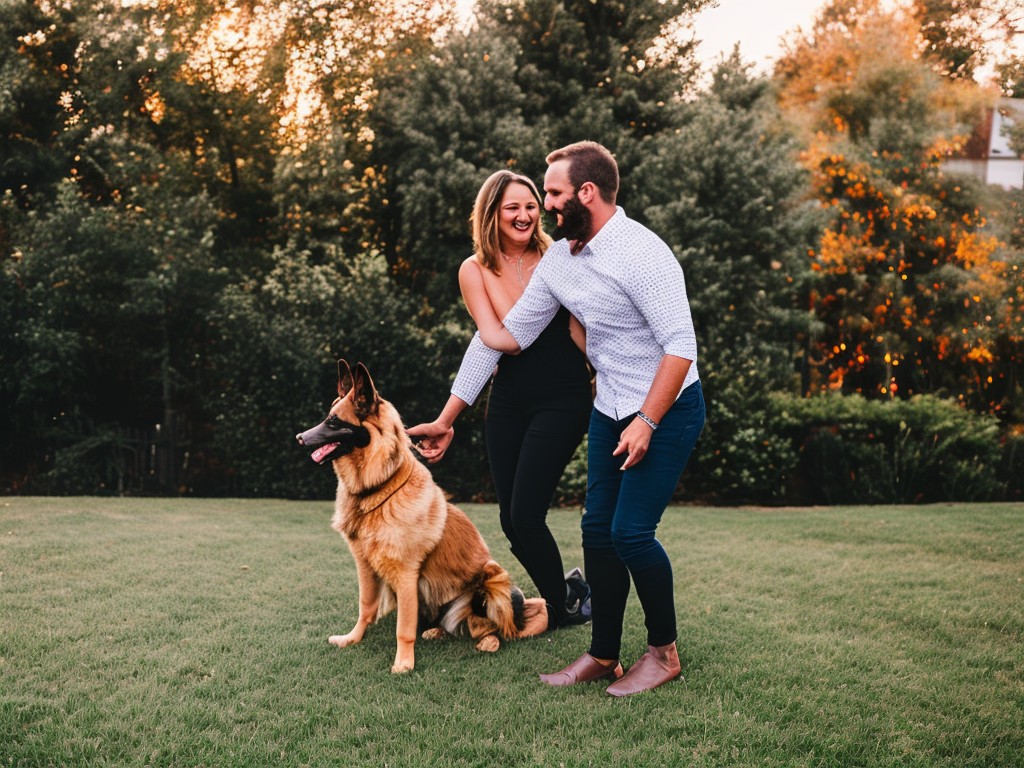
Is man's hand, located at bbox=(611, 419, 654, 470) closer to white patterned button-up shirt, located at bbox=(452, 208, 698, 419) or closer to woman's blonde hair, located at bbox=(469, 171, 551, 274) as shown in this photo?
white patterned button-up shirt, located at bbox=(452, 208, 698, 419)

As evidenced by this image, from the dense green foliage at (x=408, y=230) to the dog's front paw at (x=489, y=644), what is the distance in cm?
681

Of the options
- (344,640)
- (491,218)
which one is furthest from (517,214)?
(344,640)

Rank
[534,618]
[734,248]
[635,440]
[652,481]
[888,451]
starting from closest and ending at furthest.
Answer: [635,440]
[652,481]
[534,618]
[888,451]
[734,248]

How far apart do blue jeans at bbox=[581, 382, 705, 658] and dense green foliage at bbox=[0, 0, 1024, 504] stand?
24.1 ft

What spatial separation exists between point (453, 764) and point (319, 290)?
9442 mm

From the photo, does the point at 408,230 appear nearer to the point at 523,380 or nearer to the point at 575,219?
the point at 523,380

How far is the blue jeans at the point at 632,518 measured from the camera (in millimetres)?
3508

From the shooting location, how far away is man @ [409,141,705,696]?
338 centimetres

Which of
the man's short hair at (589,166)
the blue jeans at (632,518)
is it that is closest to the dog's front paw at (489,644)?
the blue jeans at (632,518)

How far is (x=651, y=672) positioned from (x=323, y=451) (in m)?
1.76

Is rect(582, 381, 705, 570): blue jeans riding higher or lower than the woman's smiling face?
lower

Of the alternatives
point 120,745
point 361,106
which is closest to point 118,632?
point 120,745

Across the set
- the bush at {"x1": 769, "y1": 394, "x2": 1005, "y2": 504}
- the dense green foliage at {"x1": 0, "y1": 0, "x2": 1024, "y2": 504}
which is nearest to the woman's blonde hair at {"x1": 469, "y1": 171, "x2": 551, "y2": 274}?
the dense green foliage at {"x1": 0, "y1": 0, "x2": 1024, "y2": 504}

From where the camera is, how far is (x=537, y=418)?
13.7ft
